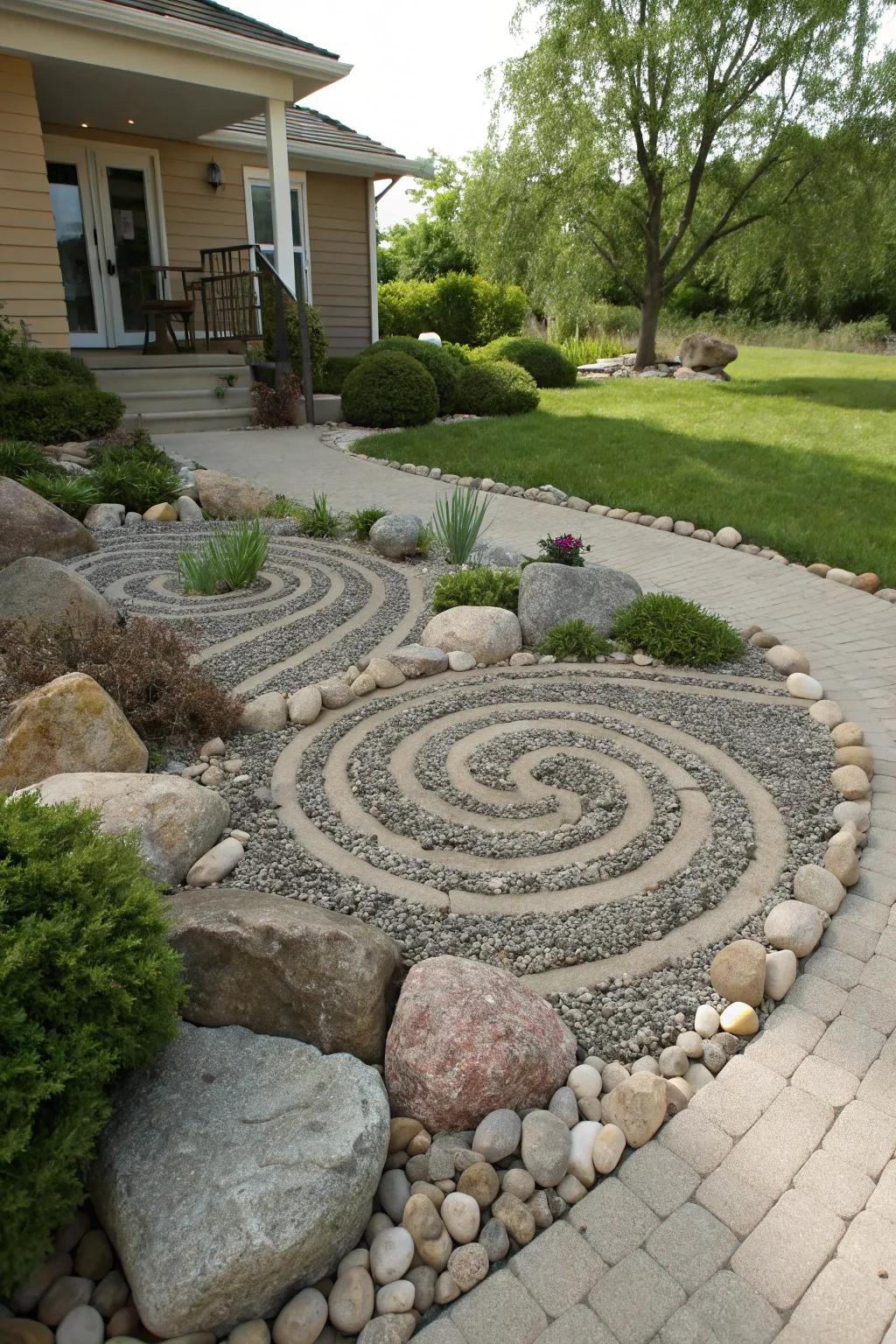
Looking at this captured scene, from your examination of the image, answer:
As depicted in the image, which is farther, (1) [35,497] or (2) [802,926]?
(1) [35,497]

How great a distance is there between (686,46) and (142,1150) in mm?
19337

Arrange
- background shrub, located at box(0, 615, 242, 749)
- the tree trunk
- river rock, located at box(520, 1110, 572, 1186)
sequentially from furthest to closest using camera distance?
the tree trunk, background shrub, located at box(0, 615, 242, 749), river rock, located at box(520, 1110, 572, 1186)

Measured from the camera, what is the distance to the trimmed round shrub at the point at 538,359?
1681 centimetres

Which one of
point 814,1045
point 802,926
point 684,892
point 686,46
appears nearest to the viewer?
point 814,1045

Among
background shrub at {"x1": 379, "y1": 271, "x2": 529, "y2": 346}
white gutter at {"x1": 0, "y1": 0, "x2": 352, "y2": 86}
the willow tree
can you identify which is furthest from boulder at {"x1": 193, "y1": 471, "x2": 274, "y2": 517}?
background shrub at {"x1": 379, "y1": 271, "x2": 529, "y2": 346}

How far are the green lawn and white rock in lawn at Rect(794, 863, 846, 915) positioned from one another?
3.85 m

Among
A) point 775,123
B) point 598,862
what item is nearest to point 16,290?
point 598,862

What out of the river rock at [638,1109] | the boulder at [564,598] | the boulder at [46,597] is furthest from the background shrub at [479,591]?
the river rock at [638,1109]

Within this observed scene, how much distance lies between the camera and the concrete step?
1159 cm

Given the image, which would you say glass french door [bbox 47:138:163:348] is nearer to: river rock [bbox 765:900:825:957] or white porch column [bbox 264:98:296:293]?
white porch column [bbox 264:98:296:293]

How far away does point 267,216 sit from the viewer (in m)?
15.4

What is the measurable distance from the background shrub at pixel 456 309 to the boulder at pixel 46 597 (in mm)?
19871

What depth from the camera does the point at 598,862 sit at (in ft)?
10.6

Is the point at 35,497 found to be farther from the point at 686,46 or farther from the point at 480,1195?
the point at 686,46
